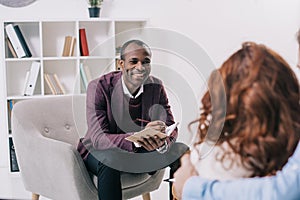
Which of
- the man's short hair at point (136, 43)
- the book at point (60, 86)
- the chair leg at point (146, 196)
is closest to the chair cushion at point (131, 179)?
the chair leg at point (146, 196)

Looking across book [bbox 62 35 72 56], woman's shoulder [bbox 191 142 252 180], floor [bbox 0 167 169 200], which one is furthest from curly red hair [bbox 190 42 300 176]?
book [bbox 62 35 72 56]

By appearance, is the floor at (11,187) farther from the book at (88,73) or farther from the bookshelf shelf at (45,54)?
the book at (88,73)

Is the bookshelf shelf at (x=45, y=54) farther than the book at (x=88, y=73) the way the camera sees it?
Yes

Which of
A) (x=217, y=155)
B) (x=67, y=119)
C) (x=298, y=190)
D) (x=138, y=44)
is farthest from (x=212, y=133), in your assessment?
→ (x=67, y=119)

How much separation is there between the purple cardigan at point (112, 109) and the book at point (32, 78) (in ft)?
3.69

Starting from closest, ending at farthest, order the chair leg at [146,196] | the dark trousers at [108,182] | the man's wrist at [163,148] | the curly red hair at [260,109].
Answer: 1. the curly red hair at [260,109]
2. the man's wrist at [163,148]
3. the dark trousers at [108,182]
4. the chair leg at [146,196]

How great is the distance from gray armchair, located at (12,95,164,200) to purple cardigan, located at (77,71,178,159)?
0.27 metres

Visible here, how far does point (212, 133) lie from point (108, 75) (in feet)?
1.27

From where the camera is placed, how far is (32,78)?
240 centimetres

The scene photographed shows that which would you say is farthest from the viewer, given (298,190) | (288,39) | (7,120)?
(7,120)

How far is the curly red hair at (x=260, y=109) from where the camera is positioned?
88cm

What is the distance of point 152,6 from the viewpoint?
8.21ft

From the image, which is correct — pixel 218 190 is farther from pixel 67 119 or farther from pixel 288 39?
pixel 67 119

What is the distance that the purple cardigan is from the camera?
1.17 meters
